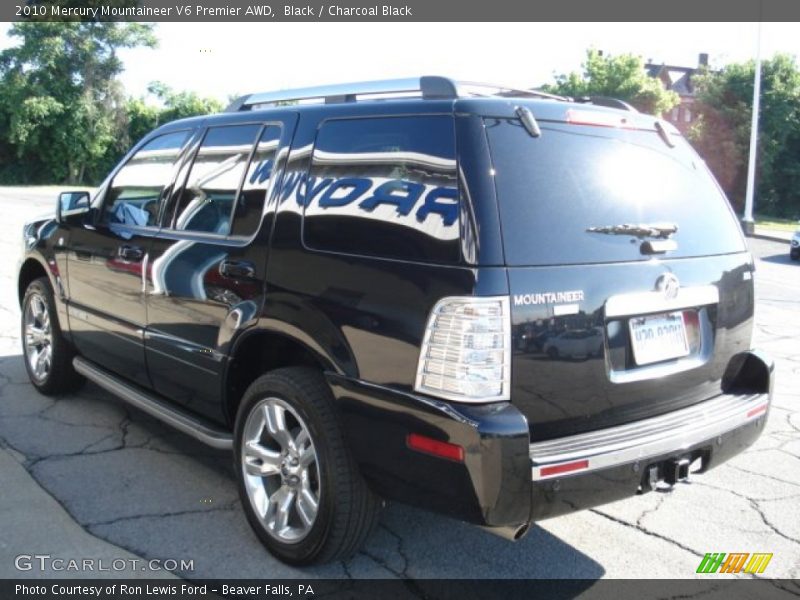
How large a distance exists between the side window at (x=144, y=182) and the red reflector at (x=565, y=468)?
264cm

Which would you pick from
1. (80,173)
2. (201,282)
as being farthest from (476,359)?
(80,173)

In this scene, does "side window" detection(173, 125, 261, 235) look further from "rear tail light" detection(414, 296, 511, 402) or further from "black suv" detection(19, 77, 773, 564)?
"rear tail light" detection(414, 296, 511, 402)

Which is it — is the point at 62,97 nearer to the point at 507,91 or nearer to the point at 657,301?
the point at 507,91

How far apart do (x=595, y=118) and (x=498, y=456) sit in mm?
1480

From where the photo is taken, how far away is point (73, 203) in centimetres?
482

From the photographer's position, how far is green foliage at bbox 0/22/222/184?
129 ft

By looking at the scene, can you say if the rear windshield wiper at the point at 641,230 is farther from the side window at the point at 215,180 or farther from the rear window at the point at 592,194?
the side window at the point at 215,180


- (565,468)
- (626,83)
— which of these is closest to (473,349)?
(565,468)

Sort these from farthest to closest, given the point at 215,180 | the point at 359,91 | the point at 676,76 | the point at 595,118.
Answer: the point at 676,76, the point at 215,180, the point at 359,91, the point at 595,118

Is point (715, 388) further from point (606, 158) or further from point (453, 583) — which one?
point (453, 583)

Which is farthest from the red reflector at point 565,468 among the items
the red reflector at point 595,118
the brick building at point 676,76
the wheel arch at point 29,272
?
the brick building at point 676,76

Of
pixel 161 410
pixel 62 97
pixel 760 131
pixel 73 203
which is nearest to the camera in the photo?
pixel 161 410

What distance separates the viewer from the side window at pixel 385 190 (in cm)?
262

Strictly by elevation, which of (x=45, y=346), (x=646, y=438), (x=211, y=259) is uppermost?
(x=211, y=259)
